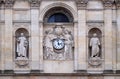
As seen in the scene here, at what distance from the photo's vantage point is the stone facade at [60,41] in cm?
3806

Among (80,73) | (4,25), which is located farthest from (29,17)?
(80,73)

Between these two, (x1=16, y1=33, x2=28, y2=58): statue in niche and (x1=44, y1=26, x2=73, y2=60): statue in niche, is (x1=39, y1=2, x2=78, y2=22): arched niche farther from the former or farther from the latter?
(x1=16, y1=33, x2=28, y2=58): statue in niche

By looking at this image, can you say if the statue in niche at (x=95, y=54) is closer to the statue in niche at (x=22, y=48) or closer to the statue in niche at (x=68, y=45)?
the statue in niche at (x=68, y=45)

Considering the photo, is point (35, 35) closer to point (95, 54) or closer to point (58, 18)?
point (58, 18)

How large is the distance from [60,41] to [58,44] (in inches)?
7.4

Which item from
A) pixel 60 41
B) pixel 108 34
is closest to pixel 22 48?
pixel 60 41

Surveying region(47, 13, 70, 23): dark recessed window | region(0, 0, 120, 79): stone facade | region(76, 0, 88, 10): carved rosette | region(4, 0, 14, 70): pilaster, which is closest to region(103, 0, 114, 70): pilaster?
region(0, 0, 120, 79): stone facade

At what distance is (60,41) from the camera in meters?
38.6

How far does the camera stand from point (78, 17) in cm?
3828

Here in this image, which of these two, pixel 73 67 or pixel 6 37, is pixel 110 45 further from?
pixel 6 37

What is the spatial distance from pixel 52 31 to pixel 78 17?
A: 5.16ft

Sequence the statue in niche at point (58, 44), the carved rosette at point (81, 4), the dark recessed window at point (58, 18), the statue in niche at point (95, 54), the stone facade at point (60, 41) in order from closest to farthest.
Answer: the stone facade at point (60, 41) < the statue in niche at point (95, 54) < the carved rosette at point (81, 4) < the statue in niche at point (58, 44) < the dark recessed window at point (58, 18)

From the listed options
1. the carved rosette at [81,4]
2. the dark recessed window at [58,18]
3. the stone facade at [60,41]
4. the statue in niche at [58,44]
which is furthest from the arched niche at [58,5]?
the statue in niche at [58,44]

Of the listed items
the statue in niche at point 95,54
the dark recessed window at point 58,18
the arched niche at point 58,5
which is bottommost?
the statue in niche at point 95,54
